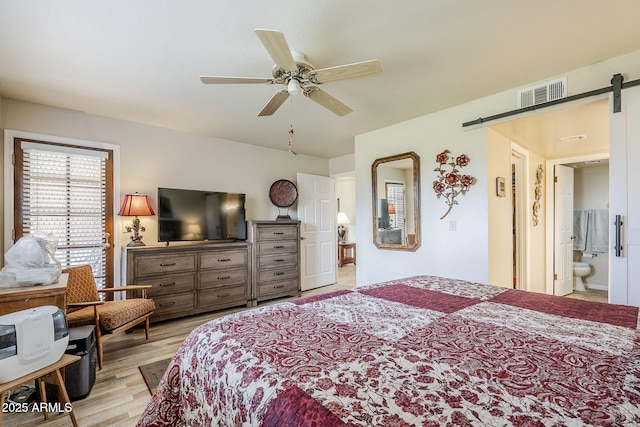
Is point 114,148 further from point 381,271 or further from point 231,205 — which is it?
point 381,271

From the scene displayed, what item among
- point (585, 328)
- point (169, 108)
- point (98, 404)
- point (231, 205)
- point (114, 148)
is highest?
point (169, 108)

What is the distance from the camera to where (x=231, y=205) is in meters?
4.27

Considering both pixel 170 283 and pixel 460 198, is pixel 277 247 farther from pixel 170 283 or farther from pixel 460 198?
pixel 460 198

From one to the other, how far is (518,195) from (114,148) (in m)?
5.16

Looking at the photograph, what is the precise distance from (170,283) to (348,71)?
121 inches

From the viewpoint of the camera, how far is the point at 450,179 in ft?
10.6

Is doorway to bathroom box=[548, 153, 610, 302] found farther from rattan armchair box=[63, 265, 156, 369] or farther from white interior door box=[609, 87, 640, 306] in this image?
rattan armchair box=[63, 265, 156, 369]

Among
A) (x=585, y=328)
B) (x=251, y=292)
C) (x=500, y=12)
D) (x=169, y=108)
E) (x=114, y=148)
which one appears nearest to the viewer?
(x=585, y=328)

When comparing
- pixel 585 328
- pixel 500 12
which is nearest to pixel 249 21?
pixel 500 12

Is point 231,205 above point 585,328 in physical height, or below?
above

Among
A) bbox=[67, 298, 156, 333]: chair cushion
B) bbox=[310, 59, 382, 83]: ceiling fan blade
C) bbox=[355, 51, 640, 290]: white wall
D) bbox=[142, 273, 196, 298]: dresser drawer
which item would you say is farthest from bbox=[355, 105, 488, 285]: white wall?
bbox=[67, 298, 156, 333]: chair cushion

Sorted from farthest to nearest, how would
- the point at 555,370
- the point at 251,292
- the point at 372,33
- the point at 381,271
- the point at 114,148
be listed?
1. the point at 251,292
2. the point at 381,271
3. the point at 114,148
4. the point at 372,33
5. the point at 555,370

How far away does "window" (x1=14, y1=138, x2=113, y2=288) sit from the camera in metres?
3.01

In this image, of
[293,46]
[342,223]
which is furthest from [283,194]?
[293,46]
